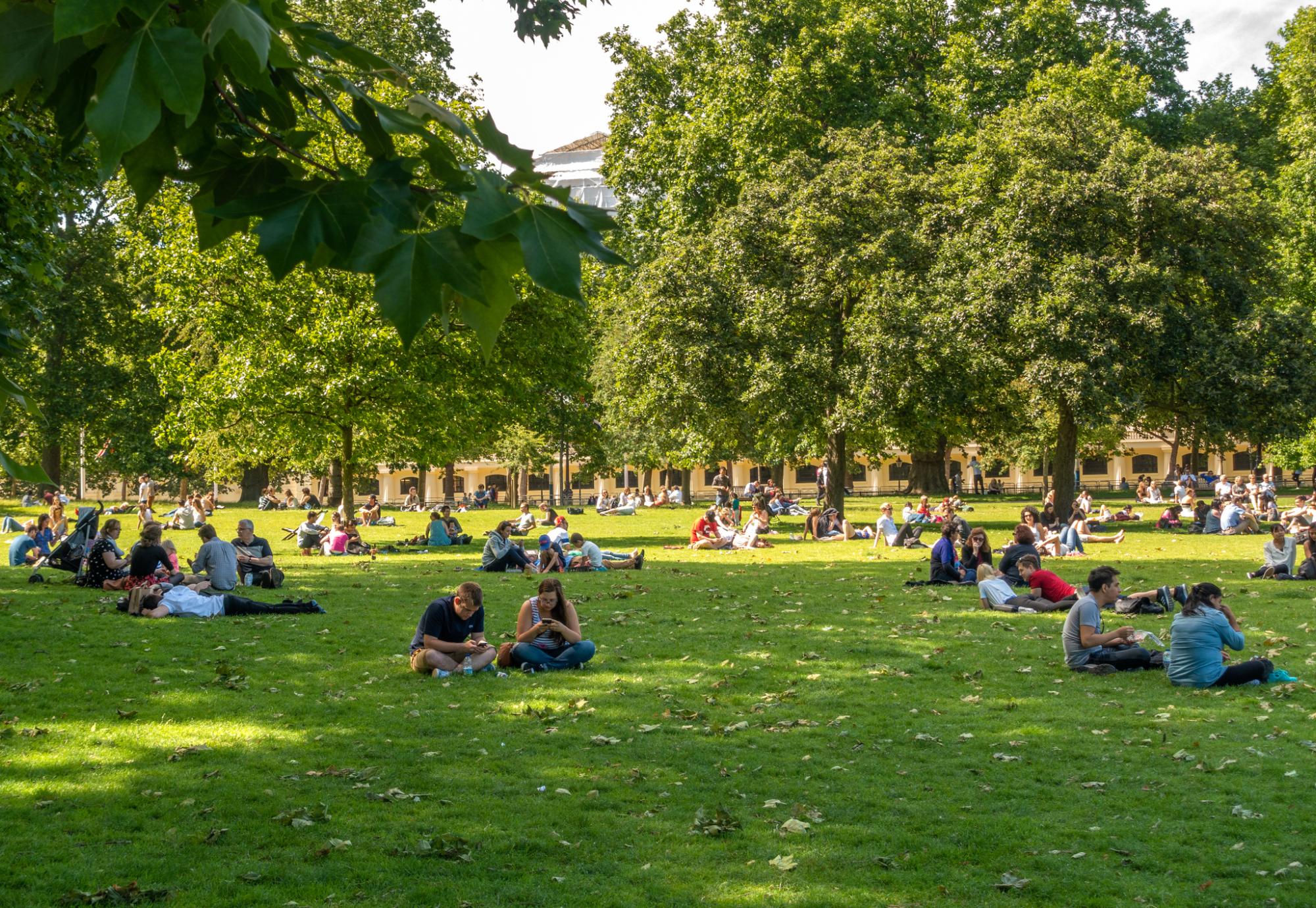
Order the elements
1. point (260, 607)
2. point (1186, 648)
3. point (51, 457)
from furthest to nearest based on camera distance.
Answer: point (51, 457) → point (260, 607) → point (1186, 648)

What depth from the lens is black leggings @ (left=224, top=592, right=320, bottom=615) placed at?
14984mm

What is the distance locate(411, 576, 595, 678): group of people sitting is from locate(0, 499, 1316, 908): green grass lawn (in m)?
0.25

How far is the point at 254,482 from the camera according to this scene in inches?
2554

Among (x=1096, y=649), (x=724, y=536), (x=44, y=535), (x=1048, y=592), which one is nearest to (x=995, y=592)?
(x=1048, y=592)

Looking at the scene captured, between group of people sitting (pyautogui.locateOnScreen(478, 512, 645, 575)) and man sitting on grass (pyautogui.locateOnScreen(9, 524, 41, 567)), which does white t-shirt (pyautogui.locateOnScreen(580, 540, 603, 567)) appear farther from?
man sitting on grass (pyautogui.locateOnScreen(9, 524, 41, 567))

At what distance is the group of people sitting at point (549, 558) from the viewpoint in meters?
21.6

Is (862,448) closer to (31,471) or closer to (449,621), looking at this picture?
(449,621)

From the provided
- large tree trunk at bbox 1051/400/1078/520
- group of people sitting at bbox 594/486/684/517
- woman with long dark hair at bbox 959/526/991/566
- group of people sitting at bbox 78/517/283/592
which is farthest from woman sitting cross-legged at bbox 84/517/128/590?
group of people sitting at bbox 594/486/684/517

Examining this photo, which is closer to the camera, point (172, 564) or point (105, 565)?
point (172, 564)

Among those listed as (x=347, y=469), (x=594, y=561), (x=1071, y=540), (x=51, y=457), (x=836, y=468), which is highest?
(x=51, y=457)

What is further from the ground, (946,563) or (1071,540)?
(1071,540)

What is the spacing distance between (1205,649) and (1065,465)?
24592 millimetres

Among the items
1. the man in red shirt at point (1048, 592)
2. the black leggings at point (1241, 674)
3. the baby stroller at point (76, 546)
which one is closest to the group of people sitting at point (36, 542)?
the baby stroller at point (76, 546)

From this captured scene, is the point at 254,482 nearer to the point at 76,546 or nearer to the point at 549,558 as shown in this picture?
the point at 549,558
